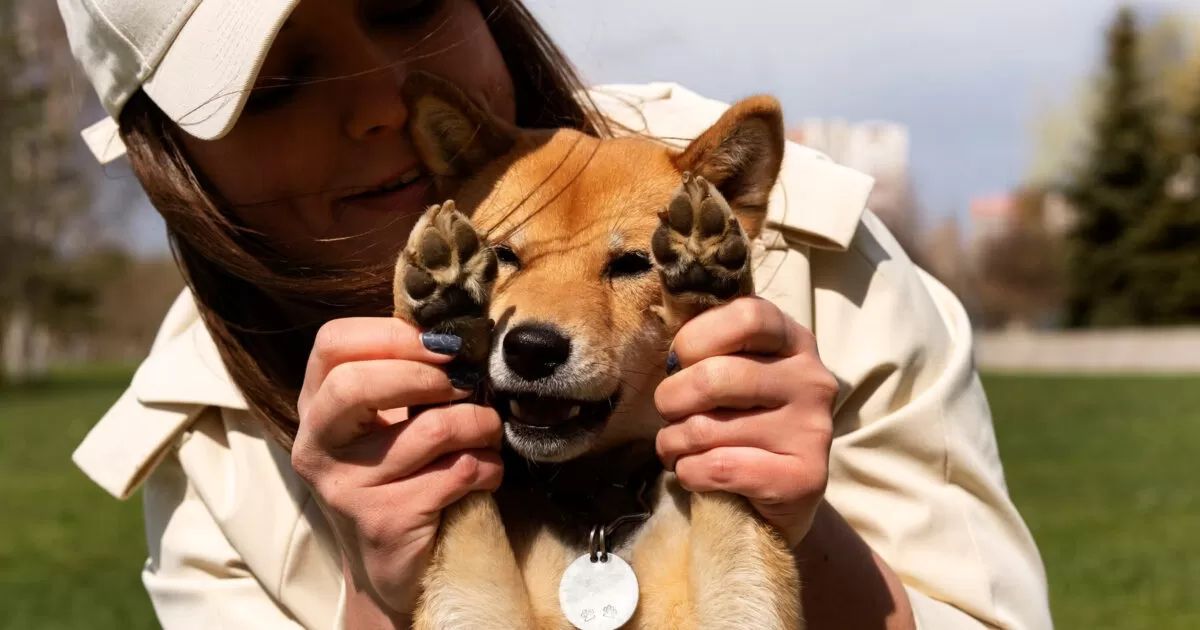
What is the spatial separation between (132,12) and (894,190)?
105 inches

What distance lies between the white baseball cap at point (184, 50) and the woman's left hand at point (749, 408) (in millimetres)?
1010

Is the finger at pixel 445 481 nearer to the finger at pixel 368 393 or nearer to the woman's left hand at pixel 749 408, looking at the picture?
the finger at pixel 368 393

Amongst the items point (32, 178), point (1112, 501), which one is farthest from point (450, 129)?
point (32, 178)

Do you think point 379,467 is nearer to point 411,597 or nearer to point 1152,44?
point 411,597

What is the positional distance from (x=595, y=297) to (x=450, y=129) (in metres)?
0.56

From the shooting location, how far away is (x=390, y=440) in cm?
184

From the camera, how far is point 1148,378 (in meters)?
24.1

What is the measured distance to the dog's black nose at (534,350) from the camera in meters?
1.87

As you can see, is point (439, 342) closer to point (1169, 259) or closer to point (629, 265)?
point (629, 265)

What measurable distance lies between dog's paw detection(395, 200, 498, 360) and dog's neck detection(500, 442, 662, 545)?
45 cm

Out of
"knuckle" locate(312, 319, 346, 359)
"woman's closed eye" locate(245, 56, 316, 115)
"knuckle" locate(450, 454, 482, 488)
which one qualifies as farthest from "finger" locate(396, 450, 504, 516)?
"woman's closed eye" locate(245, 56, 316, 115)

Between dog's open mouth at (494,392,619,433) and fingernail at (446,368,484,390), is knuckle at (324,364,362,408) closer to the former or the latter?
fingernail at (446,368,484,390)

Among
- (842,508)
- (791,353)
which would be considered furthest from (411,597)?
(842,508)

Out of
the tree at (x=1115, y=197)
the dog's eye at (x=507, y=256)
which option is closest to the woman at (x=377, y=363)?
the dog's eye at (x=507, y=256)
